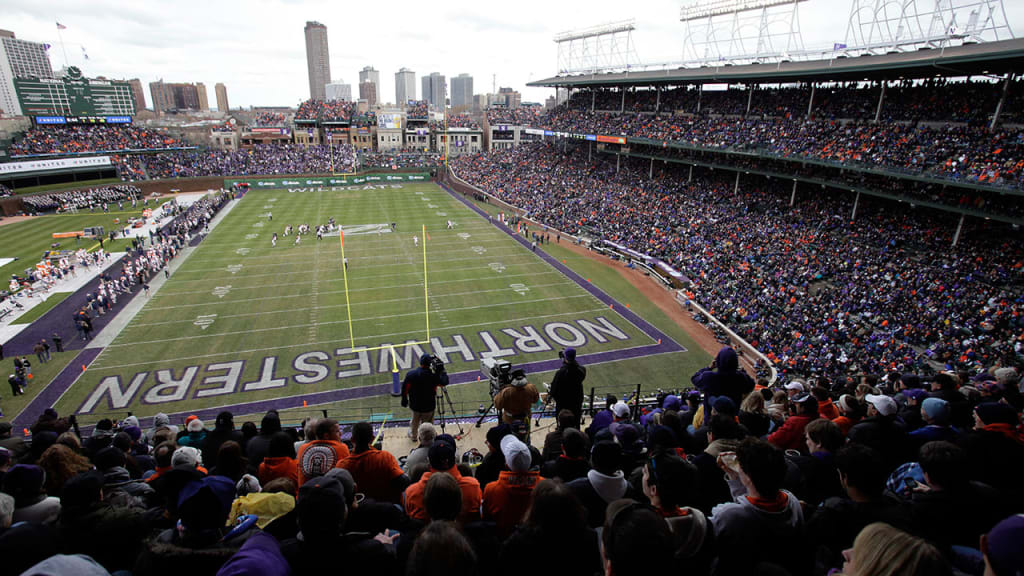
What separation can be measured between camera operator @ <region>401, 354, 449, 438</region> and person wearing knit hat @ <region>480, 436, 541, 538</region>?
5399 mm

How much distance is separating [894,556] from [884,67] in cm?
3740

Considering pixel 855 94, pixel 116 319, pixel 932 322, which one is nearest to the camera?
pixel 932 322

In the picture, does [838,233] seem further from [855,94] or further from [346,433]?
[346,433]

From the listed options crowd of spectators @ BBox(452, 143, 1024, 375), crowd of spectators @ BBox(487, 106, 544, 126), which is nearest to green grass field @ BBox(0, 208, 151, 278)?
crowd of spectators @ BBox(452, 143, 1024, 375)

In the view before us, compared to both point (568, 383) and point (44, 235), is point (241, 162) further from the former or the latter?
point (568, 383)

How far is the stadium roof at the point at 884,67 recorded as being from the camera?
2584cm

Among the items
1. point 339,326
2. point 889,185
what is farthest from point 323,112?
point 889,185

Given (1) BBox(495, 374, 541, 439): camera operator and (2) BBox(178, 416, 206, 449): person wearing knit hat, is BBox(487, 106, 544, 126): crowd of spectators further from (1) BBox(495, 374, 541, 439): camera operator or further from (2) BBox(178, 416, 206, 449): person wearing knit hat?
(2) BBox(178, 416, 206, 449): person wearing knit hat

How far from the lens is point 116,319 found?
25.3 metres

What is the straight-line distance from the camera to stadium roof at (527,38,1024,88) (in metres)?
25.8

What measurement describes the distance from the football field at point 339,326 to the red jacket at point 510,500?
13898mm

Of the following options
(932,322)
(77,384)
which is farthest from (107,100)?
(932,322)

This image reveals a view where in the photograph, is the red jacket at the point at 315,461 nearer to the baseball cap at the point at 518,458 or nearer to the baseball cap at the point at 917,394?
the baseball cap at the point at 518,458

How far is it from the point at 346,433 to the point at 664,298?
21.5 metres
